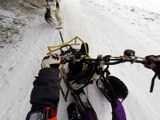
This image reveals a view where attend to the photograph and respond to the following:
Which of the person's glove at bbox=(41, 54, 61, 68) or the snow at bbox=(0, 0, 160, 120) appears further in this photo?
the snow at bbox=(0, 0, 160, 120)

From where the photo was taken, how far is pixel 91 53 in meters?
6.30

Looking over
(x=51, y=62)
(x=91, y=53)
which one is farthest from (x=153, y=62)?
(x=91, y=53)

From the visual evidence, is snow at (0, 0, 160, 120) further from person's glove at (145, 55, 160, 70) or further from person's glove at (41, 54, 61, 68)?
person's glove at (145, 55, 160, 70)

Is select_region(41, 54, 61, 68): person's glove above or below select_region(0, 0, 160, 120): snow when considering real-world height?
above

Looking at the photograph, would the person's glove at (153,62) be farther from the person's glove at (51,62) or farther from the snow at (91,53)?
the snow at (91,53)

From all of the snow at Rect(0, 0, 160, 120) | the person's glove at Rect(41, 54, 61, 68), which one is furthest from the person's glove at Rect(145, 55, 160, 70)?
the snow at Rect(0, 0, 160, 120)

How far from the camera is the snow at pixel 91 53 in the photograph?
4.03 metres

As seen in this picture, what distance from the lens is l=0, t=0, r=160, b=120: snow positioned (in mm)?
4027

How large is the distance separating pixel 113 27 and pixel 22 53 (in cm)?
487

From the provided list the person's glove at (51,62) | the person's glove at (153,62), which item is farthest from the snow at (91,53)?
the person's glove at (153,62)

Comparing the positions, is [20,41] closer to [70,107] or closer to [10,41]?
[10,41]

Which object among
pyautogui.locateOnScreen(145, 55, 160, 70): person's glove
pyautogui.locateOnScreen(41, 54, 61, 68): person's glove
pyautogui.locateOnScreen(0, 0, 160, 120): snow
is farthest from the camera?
pyautogui.locateOnScreen(0, 0, 160, 120): snow

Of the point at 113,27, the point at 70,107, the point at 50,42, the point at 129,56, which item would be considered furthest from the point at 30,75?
the point at 113,27

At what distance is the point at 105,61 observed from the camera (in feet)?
9.60
